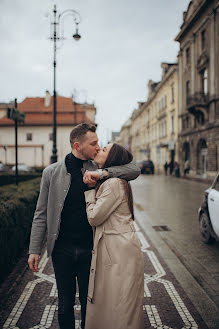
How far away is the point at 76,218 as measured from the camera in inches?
100

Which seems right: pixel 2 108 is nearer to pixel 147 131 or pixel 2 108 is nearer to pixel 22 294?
pixel 147 131

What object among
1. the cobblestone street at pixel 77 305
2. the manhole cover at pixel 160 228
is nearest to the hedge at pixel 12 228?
the cobblestone street at pixel 77 305

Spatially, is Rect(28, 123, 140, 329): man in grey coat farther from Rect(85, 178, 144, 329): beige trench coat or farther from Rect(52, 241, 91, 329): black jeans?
Rect(85, 178, 144, 329): beige trench coat

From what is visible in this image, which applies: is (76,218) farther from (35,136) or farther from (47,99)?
(47,99)

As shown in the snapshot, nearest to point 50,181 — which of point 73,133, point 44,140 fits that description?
point 73,133

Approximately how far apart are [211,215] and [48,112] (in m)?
51.6

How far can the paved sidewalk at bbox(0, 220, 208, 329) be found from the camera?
3266 mm

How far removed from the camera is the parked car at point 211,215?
566 centimetres

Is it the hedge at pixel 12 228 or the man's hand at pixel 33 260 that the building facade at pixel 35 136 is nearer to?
the hedge at pixel 12 228

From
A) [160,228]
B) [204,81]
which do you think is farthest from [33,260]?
[204,81]

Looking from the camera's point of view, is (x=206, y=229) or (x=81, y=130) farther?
(x=206, y=229)

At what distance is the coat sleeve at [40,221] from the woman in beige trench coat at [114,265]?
517mm

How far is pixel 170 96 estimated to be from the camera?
3956cm

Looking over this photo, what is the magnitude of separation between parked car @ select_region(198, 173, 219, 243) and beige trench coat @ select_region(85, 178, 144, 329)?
12.3 feet
